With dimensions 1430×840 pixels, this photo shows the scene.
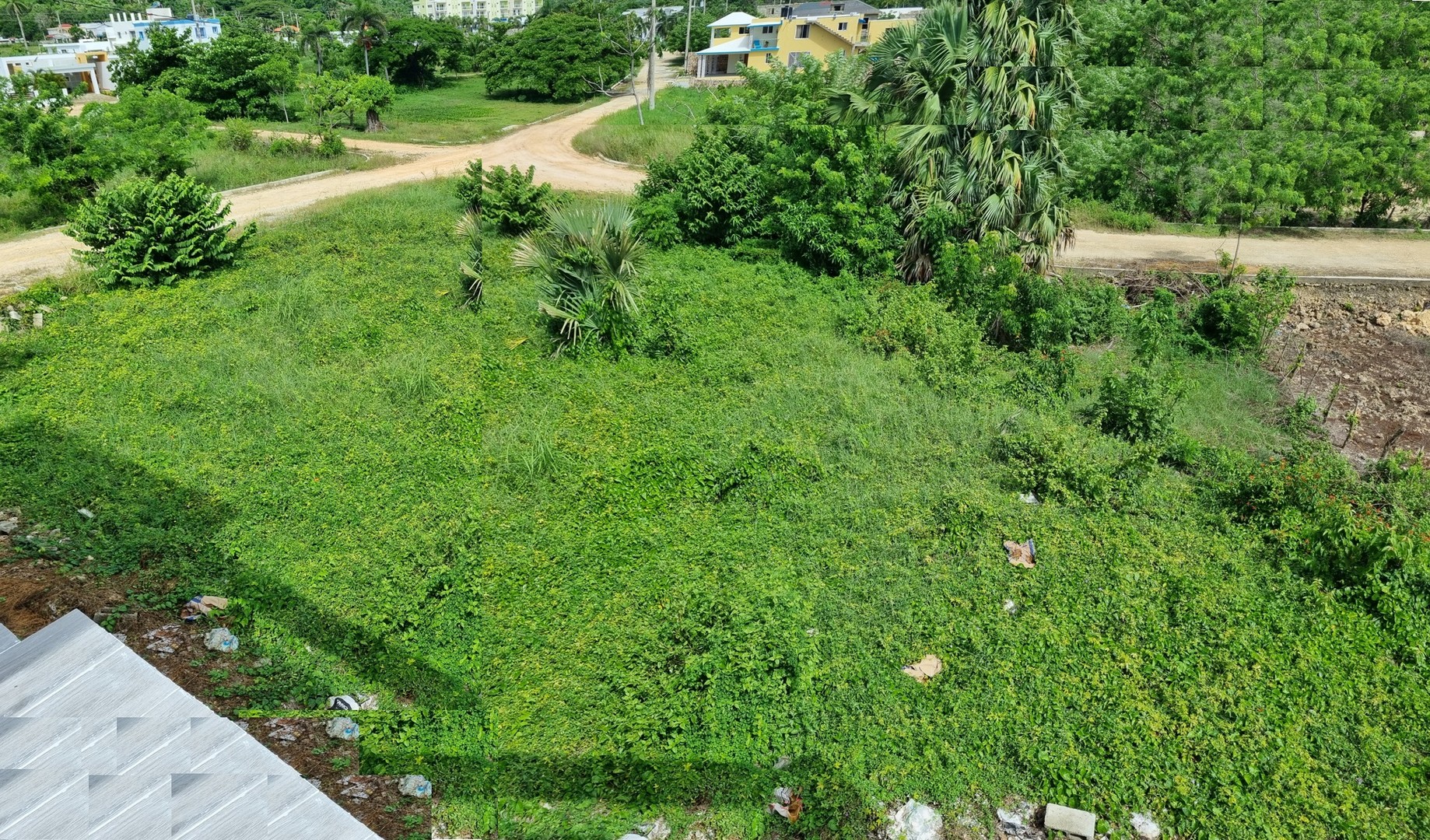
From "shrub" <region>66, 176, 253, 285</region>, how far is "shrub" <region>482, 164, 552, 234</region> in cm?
483

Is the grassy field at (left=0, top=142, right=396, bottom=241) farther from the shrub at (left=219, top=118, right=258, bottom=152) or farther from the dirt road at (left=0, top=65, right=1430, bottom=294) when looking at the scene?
the dirt road at (left=0, top=65, right=1430, bottom=294)

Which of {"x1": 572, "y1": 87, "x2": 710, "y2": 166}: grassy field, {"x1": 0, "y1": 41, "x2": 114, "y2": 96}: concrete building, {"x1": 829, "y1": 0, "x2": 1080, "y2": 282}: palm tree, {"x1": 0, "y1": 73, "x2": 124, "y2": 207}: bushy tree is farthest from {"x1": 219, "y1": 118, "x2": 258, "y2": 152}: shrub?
{"x1": 0, "y1": 41, "x2": 114, "y2": 96}: concrete building

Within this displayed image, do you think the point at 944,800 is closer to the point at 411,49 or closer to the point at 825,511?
the point at 825,511

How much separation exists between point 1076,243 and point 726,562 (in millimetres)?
12934

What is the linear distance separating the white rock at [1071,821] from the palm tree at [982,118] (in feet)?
31.5

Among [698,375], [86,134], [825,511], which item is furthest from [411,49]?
[825,511]

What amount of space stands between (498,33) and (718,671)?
56.9 m

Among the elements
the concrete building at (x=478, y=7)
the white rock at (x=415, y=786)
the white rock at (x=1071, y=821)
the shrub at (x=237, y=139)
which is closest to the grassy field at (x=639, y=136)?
the shrub at (x=237, y=139)

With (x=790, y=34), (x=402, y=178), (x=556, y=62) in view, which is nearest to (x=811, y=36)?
(x=790, y=34)

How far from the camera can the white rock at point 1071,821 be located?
17.9ft

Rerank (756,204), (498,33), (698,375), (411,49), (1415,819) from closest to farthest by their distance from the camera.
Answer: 1. (1415,819)
2. (698,375)
3. (756,204)
4. (411,49)
5. (498,33)

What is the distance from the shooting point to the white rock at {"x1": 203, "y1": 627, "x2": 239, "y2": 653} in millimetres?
6762

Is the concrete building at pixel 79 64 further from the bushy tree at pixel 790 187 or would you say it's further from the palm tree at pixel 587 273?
the palm tree at pixel 587 273

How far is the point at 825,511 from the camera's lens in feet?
27.7
